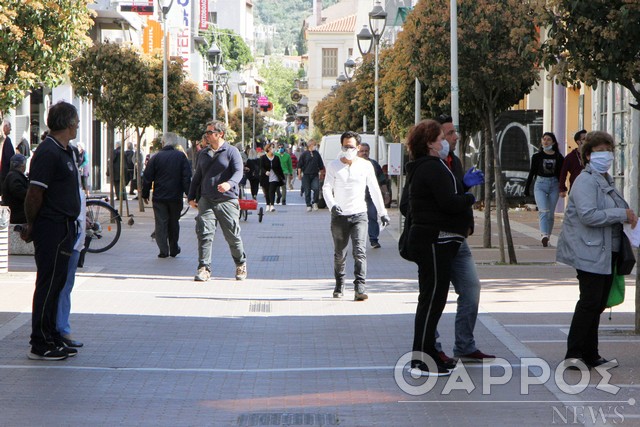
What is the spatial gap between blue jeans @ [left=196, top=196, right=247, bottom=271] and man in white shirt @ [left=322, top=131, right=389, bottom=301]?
2.37 meters

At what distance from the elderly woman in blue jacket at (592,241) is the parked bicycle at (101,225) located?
35.8 ft

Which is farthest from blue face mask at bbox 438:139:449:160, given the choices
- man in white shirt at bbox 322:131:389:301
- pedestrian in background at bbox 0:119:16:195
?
pedestrian in background at bbox 0:119:16:195

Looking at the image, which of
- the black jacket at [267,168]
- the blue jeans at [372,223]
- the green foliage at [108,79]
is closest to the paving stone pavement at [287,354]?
the blue jeans at [372,223]

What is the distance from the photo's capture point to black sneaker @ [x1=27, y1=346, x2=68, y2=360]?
939 centimetres

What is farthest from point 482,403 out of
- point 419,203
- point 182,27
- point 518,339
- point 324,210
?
point 182,27

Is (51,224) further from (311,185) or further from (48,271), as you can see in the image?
(311,185)

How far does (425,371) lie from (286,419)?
170 centimetres

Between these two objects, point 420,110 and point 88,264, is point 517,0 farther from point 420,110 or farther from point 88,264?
point 420,110

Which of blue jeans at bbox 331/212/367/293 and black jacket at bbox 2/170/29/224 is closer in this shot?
blue jeans at bbox 331/212/367/293

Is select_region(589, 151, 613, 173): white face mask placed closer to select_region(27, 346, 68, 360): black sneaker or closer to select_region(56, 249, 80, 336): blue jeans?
select_region(56, 249, 80, 336): blue jeans

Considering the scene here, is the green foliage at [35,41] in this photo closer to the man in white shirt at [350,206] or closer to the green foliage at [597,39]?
the man in white shirt at [350,206]

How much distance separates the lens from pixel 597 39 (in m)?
11.4

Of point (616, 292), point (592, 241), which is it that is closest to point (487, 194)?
point (616, 292)

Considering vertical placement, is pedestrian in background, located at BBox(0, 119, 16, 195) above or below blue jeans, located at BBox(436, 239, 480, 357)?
above
